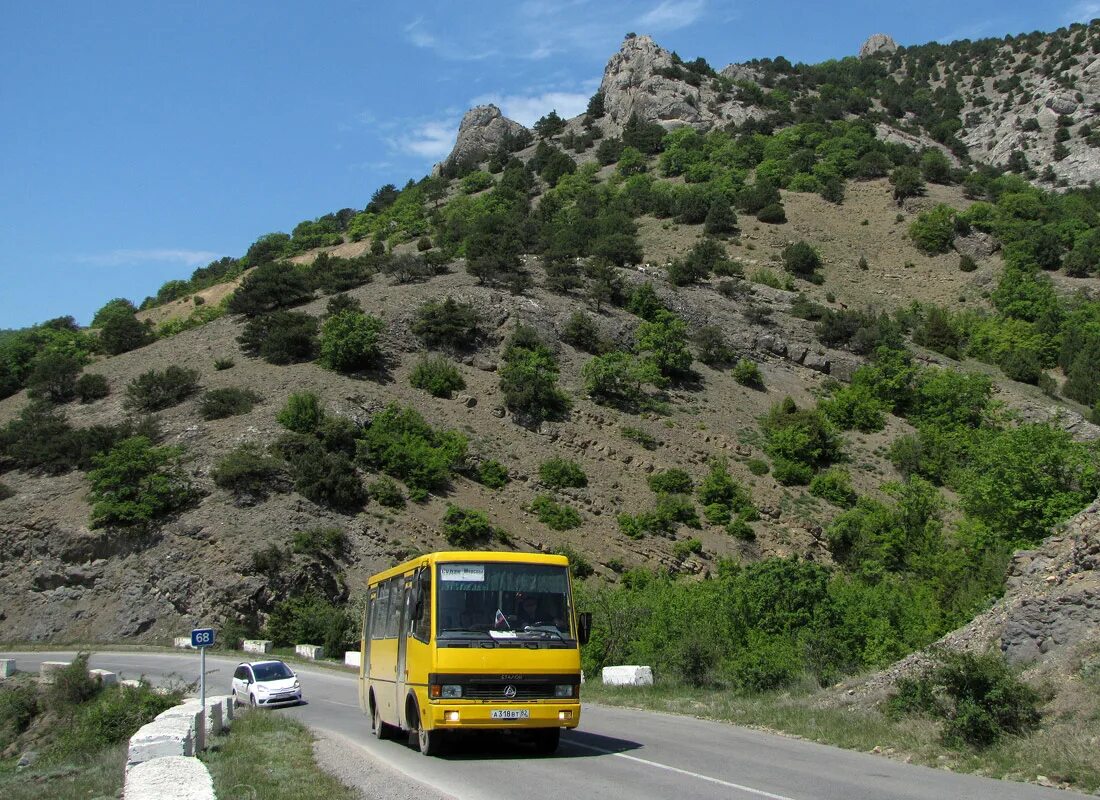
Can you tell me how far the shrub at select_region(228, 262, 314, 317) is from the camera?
218 feet

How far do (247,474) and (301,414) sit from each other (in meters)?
5.43

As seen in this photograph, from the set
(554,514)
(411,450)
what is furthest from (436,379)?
(554,514)

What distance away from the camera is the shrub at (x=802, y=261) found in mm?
84438

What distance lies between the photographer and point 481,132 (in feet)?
475

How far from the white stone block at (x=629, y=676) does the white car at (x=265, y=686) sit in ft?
27.4

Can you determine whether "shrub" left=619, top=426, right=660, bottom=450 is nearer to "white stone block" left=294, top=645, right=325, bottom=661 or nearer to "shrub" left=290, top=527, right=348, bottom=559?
"shrub" left=290, top=527, right=348, bottom=559

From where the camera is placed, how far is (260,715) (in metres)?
19.0

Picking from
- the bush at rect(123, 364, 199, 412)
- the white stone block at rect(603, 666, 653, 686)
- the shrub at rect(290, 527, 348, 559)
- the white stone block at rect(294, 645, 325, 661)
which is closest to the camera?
the white stone block at rect(603, 666, 653, 686)

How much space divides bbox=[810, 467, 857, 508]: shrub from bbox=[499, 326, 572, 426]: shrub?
15533 millimetres

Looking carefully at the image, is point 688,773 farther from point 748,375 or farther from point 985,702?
point 748,375

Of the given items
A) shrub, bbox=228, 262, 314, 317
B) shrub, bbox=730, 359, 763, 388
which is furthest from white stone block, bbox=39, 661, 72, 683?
shrub, bbox=730, 359, 763, 388

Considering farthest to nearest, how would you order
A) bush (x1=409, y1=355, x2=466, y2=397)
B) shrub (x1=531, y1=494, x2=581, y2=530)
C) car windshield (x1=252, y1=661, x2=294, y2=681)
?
1. bush (x1=409, y1=355, x2=466, y2=397)
2. shrub (x1=531, y1=494, x2=581, y2=530)
3. car windshield (x1=252, y1=661, x2=294, y2=681)

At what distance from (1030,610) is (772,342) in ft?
185

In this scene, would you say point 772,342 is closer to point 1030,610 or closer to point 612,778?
point 1030,610
